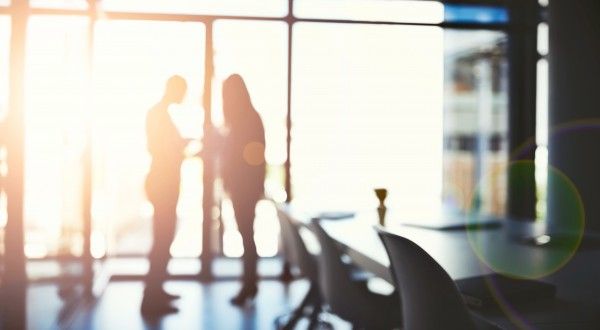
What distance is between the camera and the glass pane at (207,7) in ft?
18.5

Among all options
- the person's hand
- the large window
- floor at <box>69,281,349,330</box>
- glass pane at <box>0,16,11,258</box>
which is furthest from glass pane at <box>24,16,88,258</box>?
the person's hand

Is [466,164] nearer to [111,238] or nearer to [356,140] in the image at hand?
[356,140]

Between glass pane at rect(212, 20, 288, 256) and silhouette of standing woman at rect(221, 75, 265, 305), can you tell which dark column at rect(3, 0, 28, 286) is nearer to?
silhouette of standing woman at rect(221, 75, 265, 305)

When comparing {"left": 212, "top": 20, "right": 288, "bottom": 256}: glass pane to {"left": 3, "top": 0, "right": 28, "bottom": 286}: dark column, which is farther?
{"left": 212, "top": 20, "right": 288, "bottom": 256}: glass pane

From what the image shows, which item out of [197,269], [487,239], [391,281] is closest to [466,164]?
[197,269]

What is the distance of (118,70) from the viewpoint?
5625mm

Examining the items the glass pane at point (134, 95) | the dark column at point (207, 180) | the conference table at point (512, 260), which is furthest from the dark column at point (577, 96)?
the glass pane at point (134, 95)

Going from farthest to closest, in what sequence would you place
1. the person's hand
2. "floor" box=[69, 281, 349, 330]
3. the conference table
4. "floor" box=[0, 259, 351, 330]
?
the person's hand < "floor" box=[69, 281, 349, 330] < "floor" box=[0, 259, 351, 330] < the conference table

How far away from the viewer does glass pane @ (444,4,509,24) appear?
6.13 metres

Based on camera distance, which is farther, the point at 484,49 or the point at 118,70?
the point at 484,49

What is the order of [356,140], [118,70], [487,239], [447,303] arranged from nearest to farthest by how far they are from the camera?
[447,303]
[487,239]
[118,70]
[356,140]

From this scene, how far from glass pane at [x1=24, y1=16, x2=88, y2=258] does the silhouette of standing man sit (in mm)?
574

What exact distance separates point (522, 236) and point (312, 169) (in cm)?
343

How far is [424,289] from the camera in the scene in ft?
5.17
